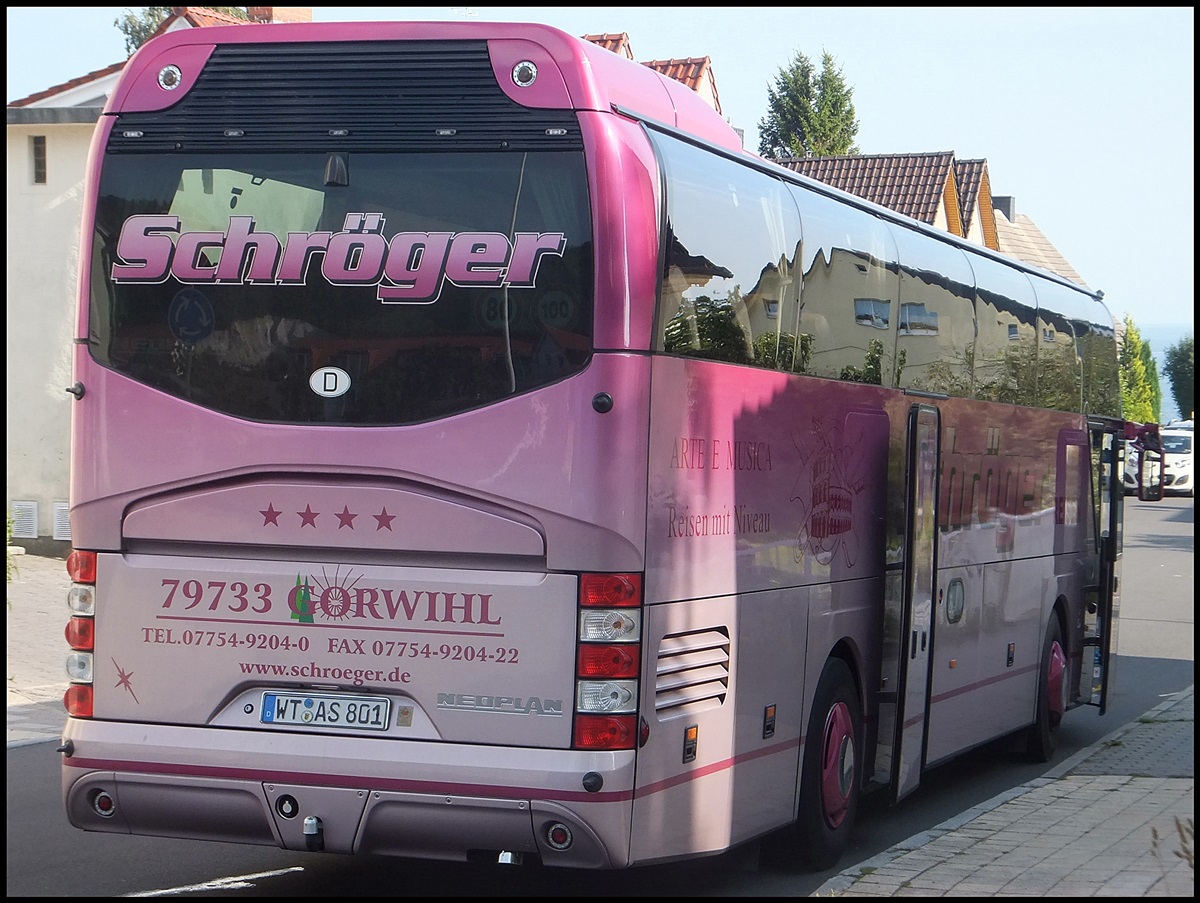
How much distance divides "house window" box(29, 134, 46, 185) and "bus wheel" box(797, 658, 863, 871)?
1843 centimetres

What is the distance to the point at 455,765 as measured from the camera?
21.0 ft

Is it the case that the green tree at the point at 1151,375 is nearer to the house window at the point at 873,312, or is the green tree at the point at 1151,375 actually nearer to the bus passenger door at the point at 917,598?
the bus passenger door at the point at 917,598

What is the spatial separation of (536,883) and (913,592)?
271 centimetres

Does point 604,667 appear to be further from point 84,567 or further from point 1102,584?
point 1102,584

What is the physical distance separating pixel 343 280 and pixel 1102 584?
9.64m

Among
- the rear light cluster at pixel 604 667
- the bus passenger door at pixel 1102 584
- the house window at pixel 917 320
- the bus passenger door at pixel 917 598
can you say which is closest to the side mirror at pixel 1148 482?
the bus passenger door at pixel 1102 584

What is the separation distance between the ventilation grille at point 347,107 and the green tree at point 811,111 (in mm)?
58475

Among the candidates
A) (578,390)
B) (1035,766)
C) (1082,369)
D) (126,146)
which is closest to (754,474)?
(578,390)

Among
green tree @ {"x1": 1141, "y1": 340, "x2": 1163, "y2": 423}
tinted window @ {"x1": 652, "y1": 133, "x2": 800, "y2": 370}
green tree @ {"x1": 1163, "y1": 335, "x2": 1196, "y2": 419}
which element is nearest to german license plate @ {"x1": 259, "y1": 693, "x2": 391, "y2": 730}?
tinted window @ {"x1": 652, "y1": 133, "x2": 800, "y2": 370}

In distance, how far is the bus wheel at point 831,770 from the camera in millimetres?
8359

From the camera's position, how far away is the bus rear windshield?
6.49m

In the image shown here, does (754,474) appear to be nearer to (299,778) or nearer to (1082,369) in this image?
(299,778)

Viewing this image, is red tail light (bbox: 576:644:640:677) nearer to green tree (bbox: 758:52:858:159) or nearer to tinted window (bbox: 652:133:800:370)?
tinted window (bbox: 652:133:800:370)

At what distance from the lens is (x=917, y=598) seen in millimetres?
9539
